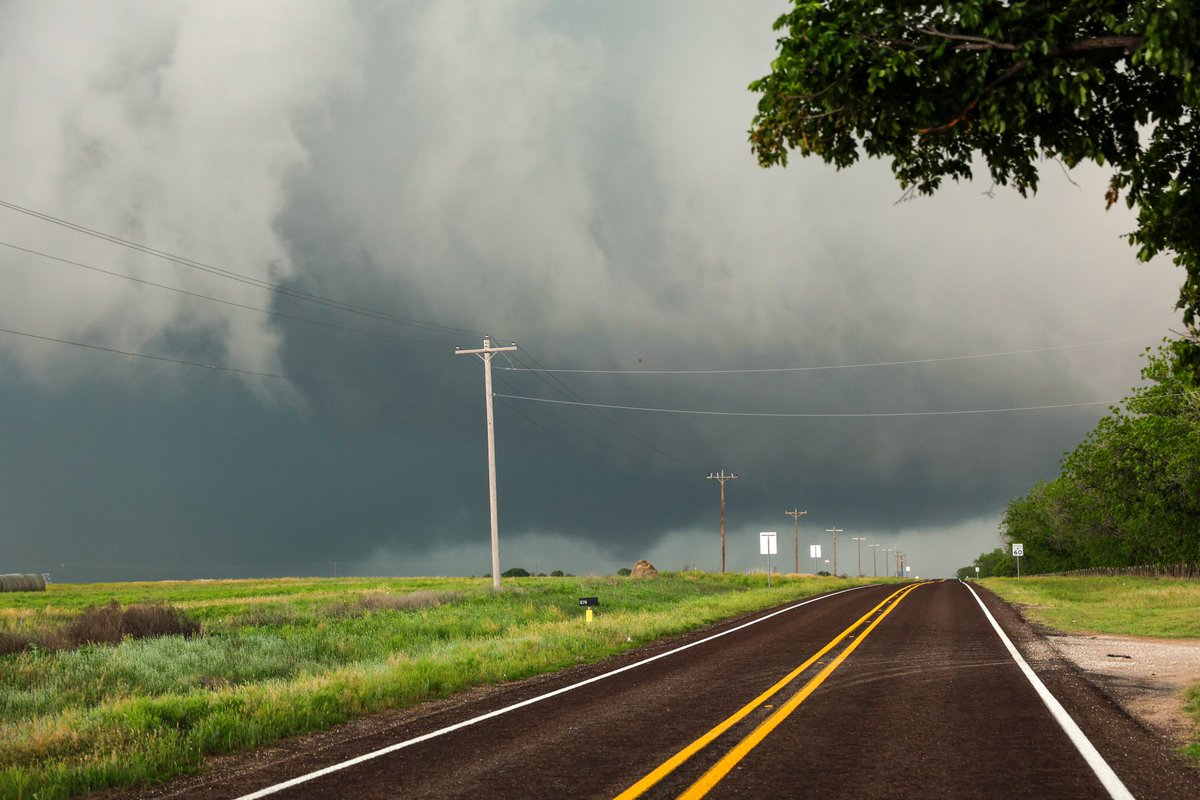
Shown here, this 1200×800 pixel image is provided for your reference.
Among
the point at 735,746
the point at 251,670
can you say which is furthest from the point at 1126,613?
the point at 251,670

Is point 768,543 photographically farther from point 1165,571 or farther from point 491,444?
point 1165,571

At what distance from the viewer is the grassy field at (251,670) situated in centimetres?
1020

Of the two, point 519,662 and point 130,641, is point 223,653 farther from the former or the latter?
point 519,662

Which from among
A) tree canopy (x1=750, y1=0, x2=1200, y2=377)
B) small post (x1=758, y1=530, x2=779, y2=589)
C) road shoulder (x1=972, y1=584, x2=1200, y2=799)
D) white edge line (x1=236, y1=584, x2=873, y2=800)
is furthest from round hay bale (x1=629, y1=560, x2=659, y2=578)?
tree canopy (x1=750, y1=0, x2=1200, y2=377)

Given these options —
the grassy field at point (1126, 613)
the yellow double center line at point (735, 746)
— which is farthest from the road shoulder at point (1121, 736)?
the yellow double center line at point (735, 746)

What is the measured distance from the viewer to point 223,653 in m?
20.7

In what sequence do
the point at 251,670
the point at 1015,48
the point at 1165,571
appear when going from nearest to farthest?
the point at 1015,48 → the point at 251,670 → the point at 1165,571

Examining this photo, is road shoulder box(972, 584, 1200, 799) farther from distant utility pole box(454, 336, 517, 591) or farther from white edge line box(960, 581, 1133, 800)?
distant utility pole box(454, 336, 517, 591)

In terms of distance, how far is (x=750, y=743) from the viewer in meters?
9.46

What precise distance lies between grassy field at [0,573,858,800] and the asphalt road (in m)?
0.96

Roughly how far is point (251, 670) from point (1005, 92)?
17.1m

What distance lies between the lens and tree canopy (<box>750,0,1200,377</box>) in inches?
323

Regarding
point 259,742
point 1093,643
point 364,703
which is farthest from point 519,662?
point 1093,643

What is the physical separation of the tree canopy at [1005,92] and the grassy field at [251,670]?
30.7 feet
